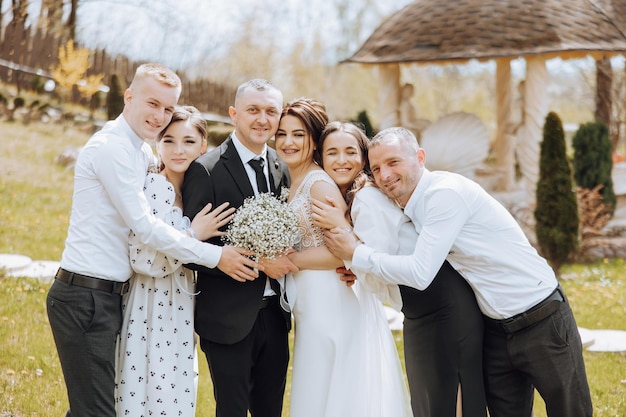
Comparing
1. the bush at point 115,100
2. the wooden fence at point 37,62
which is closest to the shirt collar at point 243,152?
the bush at point 115,100

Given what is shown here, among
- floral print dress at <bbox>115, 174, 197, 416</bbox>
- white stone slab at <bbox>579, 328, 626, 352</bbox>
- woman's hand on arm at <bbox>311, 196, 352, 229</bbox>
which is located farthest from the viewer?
white stone slab at <bbox>579, 328, 626, 352</bbox>

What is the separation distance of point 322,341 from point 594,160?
36.2 feet

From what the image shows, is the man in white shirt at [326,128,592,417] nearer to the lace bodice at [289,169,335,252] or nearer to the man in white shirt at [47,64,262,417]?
the lace bodice at [289,169,335,252]

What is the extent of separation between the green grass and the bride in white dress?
1779 mm

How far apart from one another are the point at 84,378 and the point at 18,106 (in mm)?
14520

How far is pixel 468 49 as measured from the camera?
12.3 m

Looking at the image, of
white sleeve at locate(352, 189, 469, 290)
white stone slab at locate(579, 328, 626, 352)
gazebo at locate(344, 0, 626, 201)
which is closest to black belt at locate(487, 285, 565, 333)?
white sleeve at locate(352, 189, 469, 290)

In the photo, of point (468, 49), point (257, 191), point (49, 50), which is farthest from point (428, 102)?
point (257, 191)

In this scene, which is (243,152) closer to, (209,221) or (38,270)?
(209,221)

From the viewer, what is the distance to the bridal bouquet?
12.2ft

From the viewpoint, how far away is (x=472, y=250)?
3727mm

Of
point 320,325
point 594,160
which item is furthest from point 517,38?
point 320,325

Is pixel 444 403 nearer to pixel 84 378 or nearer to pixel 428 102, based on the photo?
pixel 84 378

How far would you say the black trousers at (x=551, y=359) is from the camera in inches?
146
